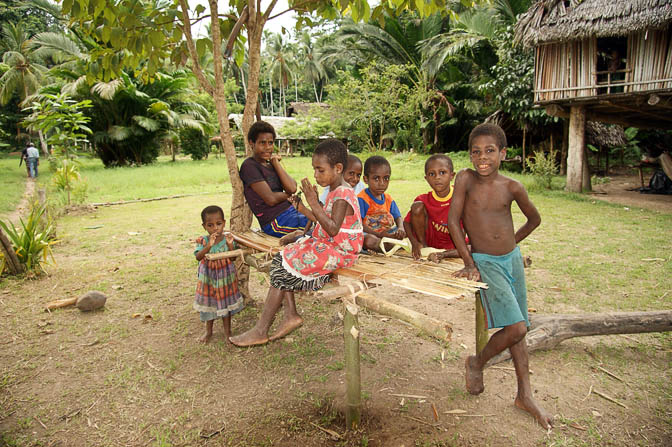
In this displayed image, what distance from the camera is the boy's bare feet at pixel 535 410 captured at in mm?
2514

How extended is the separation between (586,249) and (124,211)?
9727 mm

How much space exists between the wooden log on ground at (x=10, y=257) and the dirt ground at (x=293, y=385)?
73 centimetres

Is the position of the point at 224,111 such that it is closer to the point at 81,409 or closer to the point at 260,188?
the point at 260,188

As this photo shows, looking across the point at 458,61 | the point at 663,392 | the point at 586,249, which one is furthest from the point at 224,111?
the point at 458,61

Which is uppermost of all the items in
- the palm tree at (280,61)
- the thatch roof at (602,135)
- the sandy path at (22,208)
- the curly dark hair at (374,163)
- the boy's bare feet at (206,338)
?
the palm tree at (280,61)

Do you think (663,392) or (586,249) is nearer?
(663,392)

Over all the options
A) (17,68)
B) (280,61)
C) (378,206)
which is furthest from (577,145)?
(280,61)

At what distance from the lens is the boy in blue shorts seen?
2.54 m

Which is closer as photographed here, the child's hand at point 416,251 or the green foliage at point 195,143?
the child's hand at point 416,251

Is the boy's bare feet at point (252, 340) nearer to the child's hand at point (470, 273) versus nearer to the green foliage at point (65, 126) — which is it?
the child's hand at point (470, 273)

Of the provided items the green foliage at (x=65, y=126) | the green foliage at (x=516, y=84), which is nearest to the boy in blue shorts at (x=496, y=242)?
the green foliage at (x=65, y=126)

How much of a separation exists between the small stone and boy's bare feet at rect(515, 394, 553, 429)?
3973 mm

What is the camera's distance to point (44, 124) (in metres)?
9.81

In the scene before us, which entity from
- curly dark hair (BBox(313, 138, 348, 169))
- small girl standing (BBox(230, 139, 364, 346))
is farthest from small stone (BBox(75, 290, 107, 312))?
curly dark hair (BBox(313, 138, 348, 169))
